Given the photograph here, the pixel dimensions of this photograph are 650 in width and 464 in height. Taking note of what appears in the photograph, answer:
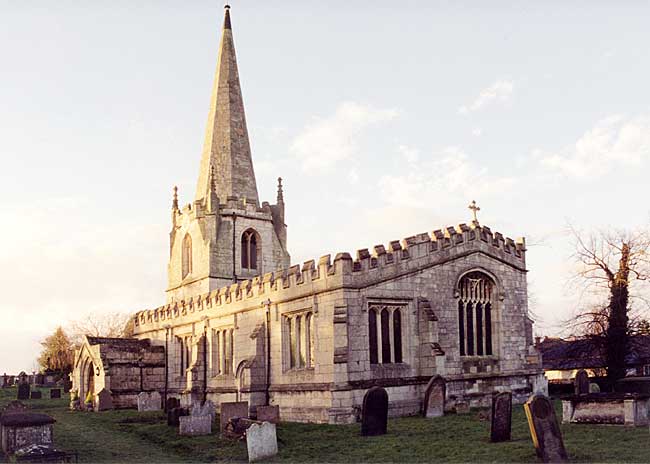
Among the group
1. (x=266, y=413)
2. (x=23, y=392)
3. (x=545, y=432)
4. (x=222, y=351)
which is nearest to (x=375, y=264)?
(x=266, y=413)

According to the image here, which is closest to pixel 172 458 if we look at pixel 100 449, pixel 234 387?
pixel 100 449

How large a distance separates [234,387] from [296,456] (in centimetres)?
1314

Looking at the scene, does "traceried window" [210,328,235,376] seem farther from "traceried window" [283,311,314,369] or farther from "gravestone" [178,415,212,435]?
"gravestone" [178,415,212,435]

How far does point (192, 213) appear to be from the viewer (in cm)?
4244

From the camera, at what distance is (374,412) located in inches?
743

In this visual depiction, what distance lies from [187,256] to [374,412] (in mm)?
26810

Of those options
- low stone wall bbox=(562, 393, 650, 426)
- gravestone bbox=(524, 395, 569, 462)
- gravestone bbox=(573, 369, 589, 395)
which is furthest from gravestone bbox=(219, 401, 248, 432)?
gravestone bbox=(573, 369, 589, 395)

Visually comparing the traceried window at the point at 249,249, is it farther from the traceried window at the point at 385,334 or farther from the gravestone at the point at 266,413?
the gravestone at the point at 266,413

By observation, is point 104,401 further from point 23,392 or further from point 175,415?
point 175,415

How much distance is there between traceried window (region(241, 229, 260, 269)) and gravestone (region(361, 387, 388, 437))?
23903 millimetres

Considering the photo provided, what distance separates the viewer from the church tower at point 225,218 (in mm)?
41125

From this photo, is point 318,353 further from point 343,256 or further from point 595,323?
point 595,323

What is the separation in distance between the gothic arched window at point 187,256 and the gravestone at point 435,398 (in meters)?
23.3

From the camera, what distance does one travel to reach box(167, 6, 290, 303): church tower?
4112 cm
